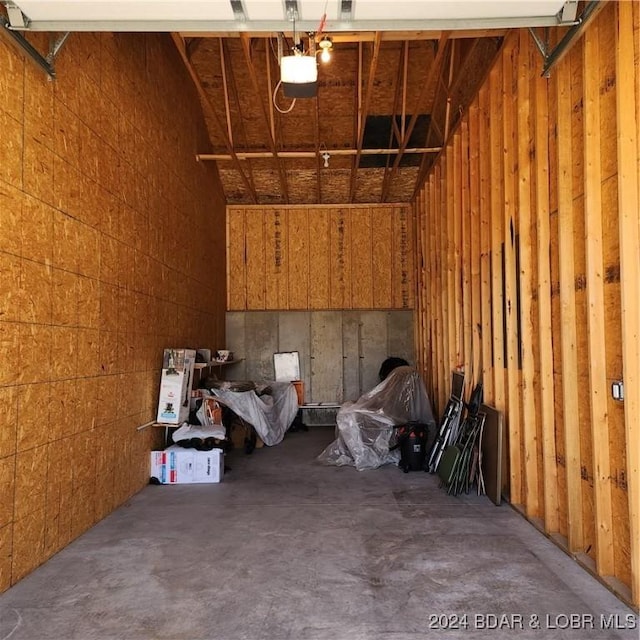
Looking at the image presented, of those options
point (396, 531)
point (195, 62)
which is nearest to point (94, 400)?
point (396, 531)

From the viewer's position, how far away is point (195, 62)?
707cm

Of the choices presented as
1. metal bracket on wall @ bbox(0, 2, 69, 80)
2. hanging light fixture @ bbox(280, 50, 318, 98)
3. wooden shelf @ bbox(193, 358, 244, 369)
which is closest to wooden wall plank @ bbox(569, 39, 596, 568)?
hanging light fixture @ bbox(280, 50, 318, 98)

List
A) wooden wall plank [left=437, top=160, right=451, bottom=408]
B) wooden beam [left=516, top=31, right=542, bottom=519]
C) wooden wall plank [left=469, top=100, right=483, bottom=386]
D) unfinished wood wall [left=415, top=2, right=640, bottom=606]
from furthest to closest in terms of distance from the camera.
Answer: wooden wall plank [left=437, top=160, right=451, bottom=408], wooden wall plank [left=469, top=100, right=483, bottom=386], wooden beam [left=516, top=31, right=542, bottom=519], unfinished wood wall [left=415, top=2, right=640, bottom=606]

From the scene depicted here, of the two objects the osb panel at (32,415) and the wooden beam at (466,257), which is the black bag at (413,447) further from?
the osb panel at (32,415)

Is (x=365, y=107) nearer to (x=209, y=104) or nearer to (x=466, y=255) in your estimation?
(x=209, y=104)

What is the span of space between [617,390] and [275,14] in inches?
115

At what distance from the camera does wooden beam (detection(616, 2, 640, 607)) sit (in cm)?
256

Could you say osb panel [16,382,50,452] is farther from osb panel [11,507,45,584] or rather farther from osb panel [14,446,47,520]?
osb panel [11,507,45,584]

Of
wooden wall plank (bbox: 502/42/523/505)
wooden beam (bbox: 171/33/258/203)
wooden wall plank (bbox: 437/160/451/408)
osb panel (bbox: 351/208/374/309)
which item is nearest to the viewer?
wooden wall plank (bbox: 502/42/523/505)

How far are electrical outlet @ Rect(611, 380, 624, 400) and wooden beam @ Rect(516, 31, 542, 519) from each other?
1.15 metres

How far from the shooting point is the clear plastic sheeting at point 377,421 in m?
5.87

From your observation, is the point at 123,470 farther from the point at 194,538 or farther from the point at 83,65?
the point at 83,65

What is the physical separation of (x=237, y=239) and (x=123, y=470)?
229 inches

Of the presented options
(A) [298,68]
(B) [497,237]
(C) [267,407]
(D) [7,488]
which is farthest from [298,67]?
(C) [267,407]
